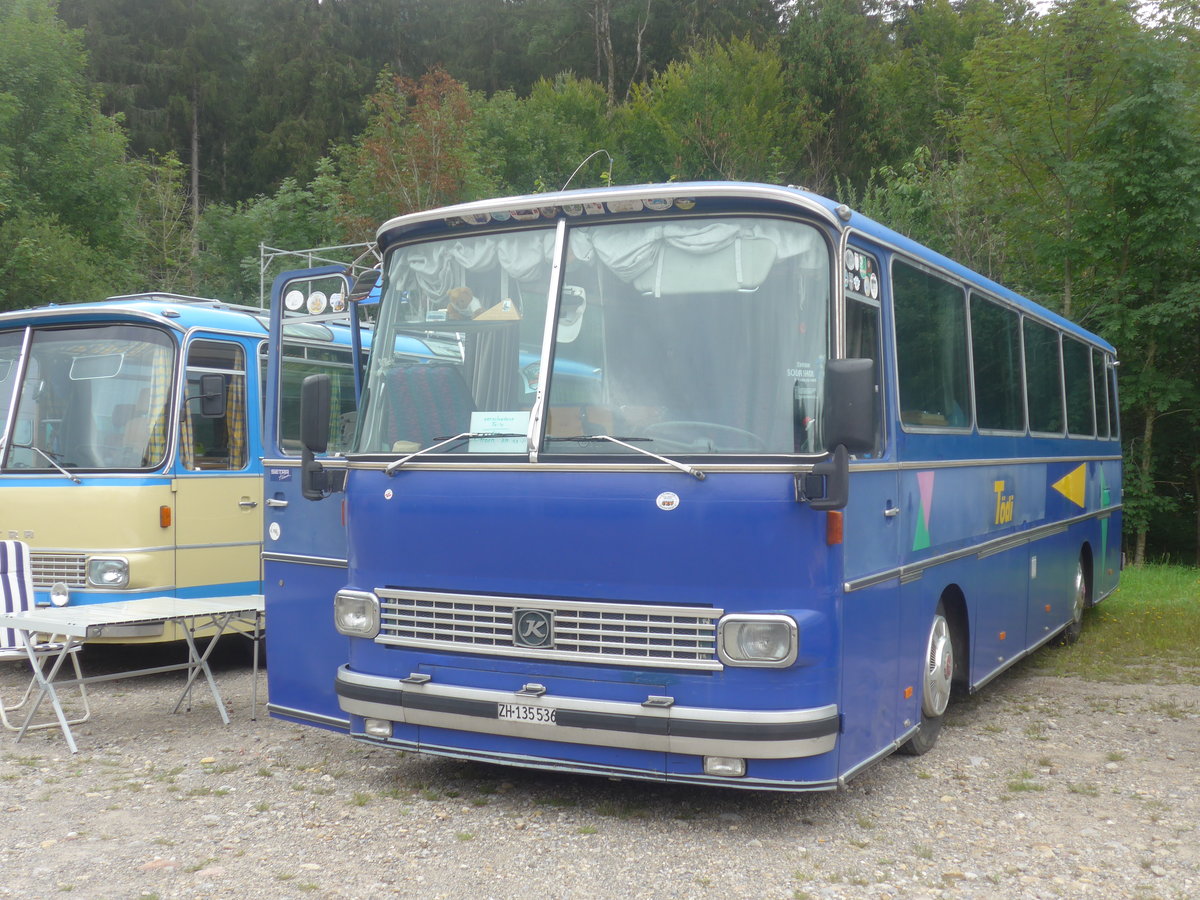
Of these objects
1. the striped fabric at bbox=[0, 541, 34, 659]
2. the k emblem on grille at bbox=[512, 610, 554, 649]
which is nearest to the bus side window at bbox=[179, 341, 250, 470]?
the striped fabric at bbox=[0, 541, 34, 659]

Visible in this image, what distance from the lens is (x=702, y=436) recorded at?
17.3 ft

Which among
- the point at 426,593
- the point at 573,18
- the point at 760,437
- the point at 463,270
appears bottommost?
the point at 426,593

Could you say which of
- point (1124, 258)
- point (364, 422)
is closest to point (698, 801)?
point (364, 422)

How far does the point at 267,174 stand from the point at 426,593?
3793cm

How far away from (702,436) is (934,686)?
2.47m

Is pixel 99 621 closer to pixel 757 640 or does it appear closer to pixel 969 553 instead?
pixel 757 640

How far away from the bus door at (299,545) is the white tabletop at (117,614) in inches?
25.4

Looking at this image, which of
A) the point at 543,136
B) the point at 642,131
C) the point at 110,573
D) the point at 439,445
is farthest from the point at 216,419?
the point at 642,131

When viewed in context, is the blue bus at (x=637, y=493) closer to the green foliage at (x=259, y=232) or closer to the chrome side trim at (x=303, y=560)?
the chrome side trim at (x=303, y=560)

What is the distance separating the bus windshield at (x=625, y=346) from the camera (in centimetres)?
529

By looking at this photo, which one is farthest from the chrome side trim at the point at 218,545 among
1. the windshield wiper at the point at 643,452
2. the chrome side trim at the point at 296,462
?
the windshield wiper at the point at 643,452

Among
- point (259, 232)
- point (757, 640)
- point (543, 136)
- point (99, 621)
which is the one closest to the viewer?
point (757, 640)

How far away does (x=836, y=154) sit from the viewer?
37.4 metres

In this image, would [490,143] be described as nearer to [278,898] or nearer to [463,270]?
[463,270]
